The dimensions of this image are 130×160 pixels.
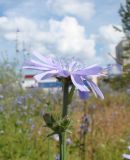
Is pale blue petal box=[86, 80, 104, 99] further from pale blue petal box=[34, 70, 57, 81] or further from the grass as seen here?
the grass

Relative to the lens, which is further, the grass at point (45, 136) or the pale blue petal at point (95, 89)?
the grass at point (45, 136)

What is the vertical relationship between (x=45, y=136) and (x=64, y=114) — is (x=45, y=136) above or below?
below

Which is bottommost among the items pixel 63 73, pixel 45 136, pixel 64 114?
pixel 45 136

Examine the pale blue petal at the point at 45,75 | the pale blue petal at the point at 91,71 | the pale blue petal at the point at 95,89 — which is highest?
the pale blue petal at the point at 91,71

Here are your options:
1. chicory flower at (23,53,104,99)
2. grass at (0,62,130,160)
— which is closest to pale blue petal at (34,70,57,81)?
chicory flower at (23,53,104,99)

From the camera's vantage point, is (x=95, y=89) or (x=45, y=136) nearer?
(x=95, y=89)

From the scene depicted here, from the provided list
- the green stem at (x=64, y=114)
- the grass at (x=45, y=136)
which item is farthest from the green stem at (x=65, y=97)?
the grass at (x=45, y=136)

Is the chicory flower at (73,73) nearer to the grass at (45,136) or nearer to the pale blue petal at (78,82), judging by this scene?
the pale blue petal at (78,82)

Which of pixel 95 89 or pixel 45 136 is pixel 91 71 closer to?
pixel 95 89

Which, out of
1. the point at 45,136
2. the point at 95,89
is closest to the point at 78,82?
the point at 95,89
